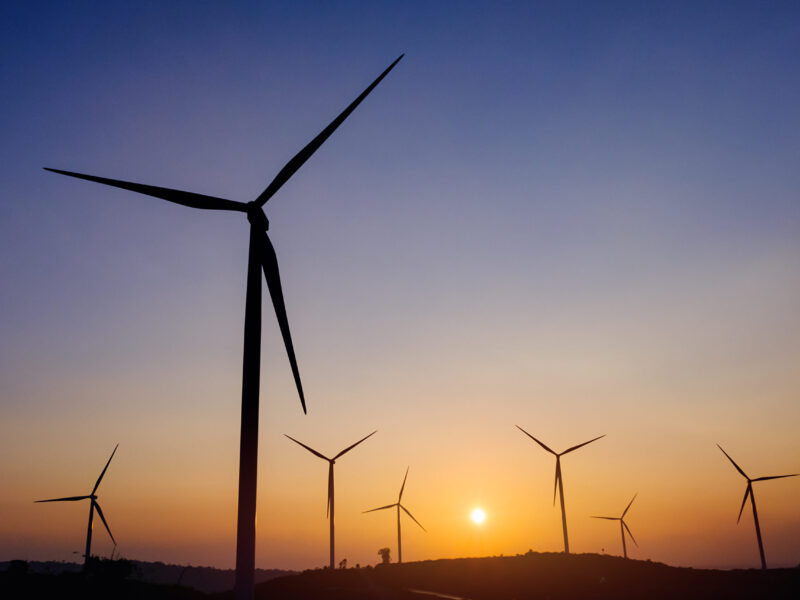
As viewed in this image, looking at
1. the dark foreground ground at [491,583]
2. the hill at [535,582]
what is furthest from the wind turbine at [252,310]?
the hill at [535,582]

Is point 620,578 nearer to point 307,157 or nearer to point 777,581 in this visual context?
point 777,581

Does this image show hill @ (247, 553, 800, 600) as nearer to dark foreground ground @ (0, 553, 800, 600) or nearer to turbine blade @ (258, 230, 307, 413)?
dark foreground ground @ (0, 553, 800, 600)

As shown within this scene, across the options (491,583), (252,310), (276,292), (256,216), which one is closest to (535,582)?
(491,583)

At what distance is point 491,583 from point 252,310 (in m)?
78.7

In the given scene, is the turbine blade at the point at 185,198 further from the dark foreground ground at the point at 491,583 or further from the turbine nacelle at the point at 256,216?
the dark foreground ground at the point at 491,583

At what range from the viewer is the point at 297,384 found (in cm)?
3284

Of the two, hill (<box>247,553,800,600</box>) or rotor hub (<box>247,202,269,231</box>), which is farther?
hill (<box>247,553,800,600</box>)

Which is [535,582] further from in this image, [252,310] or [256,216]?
[252,310]

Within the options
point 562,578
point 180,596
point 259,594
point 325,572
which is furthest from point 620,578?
point 180,596

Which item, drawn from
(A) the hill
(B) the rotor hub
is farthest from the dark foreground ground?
(B) the rotor hub

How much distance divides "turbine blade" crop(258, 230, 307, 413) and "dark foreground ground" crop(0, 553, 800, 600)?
4834 cm

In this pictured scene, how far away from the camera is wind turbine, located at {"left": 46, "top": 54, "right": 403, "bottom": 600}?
24938 mm

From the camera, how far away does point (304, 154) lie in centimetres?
3862

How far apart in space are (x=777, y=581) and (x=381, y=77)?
89.9 m
